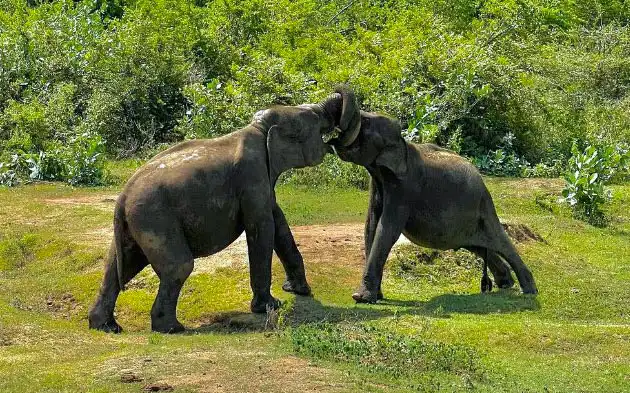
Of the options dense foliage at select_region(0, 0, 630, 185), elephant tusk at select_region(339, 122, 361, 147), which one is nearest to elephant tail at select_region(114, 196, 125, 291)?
elephant tusk at select_region(339, 122, 361, 147)

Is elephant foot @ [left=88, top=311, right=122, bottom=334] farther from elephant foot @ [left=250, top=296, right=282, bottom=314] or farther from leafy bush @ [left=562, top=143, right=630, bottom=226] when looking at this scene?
leafy bush @ [left=562, top=143, right=630, bottom=226]

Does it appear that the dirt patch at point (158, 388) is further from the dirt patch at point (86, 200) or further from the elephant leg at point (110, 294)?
the dirt patch at point (86, 200)

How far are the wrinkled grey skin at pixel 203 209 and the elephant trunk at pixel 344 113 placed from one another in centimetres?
4

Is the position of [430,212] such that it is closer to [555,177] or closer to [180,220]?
[180,220]

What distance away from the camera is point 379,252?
56.2ft

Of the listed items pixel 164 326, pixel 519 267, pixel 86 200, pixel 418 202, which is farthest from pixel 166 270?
pixel 86 200

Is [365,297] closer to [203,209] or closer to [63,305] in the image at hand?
[203,209]

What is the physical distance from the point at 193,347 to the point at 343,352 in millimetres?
1570

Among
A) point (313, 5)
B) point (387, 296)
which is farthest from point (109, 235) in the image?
point (313, 5)

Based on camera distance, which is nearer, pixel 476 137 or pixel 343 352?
pixel 343 352

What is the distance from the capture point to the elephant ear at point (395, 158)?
1719cm

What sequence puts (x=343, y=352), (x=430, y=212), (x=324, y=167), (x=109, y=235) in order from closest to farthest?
(x=343, y=352)
(x=430, y=212)
(x=109, y=235)
(x=324, y=167)

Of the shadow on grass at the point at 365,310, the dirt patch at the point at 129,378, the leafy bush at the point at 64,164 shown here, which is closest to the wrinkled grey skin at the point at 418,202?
the shadow on grass at the point at 365,310

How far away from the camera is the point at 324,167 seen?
90.4 feet
